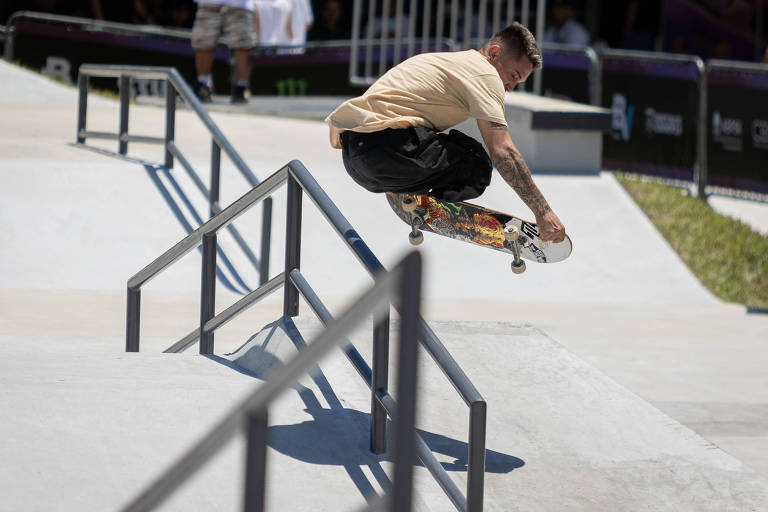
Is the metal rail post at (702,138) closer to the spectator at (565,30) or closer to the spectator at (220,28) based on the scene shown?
the spectator at (565,30)

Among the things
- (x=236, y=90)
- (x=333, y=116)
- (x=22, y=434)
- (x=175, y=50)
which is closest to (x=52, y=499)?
(x=22, y=434)

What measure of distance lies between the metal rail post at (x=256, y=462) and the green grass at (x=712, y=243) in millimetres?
7815

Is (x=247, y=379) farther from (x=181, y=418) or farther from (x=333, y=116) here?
(x=333, y=116)

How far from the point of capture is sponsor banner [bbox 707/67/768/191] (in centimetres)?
1161

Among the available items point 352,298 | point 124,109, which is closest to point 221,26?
point 124,109

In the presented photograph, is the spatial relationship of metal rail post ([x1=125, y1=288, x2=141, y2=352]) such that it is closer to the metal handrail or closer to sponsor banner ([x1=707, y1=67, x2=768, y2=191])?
the metal handrail

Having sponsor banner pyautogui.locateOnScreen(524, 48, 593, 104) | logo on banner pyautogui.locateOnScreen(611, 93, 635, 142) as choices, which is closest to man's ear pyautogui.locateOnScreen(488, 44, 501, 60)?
logo on banner pyautogui.locateOnScreen(611, 93, 635, 142)

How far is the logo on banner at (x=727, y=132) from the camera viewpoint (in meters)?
11.8

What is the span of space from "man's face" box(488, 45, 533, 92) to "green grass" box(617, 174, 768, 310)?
5.02 m

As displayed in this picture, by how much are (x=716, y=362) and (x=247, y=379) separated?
3.77 m

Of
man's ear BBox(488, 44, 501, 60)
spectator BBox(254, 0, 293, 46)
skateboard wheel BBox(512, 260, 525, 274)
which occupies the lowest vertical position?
skateboard wheel BBox(512, 260, 525, 274)

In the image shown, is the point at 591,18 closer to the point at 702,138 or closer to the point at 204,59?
the point at 702,138

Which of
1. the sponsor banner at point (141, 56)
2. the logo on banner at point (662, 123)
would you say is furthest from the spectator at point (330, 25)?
the logo on banner at point (662, 123)

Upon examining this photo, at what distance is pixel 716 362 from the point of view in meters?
7.40
